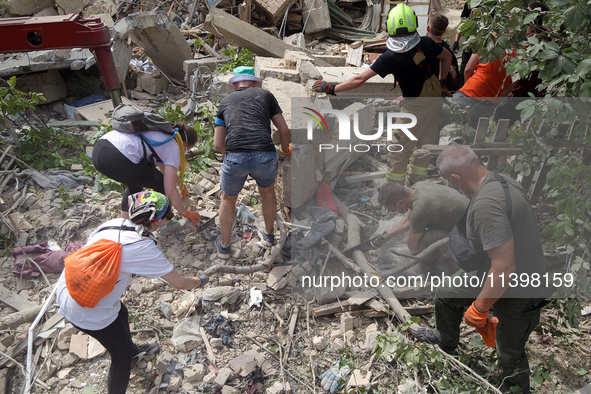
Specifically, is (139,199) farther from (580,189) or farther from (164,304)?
(580,189)

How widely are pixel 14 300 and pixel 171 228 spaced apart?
172cm

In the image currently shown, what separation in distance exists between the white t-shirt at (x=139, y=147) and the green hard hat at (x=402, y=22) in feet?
8.80

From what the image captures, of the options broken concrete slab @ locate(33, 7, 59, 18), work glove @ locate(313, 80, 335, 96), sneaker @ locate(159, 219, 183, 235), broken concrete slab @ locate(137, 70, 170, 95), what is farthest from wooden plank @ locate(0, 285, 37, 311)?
broken concrete slab @ locate(33, 7, 59, 18)

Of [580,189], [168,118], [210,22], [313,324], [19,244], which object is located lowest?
[313,324]

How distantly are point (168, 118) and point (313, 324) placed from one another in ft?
14.3

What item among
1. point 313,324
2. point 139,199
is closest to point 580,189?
point 313,324

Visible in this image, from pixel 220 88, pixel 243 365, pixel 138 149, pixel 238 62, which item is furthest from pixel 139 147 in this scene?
pixel 238 62

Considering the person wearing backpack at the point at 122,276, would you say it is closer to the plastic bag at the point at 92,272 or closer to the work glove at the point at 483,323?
the plastic bag at the point at 92,272

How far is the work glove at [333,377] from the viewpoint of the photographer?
3.14 metres

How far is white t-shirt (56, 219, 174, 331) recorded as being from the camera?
2605mm

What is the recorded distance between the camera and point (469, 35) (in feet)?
11.0

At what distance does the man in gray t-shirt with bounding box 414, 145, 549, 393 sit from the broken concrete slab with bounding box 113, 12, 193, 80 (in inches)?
294

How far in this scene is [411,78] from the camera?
14.6ft

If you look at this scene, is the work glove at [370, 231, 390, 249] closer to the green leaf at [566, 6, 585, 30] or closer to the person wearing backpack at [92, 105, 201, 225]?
the person wearing backpack at [92, 105, 201, 225]
